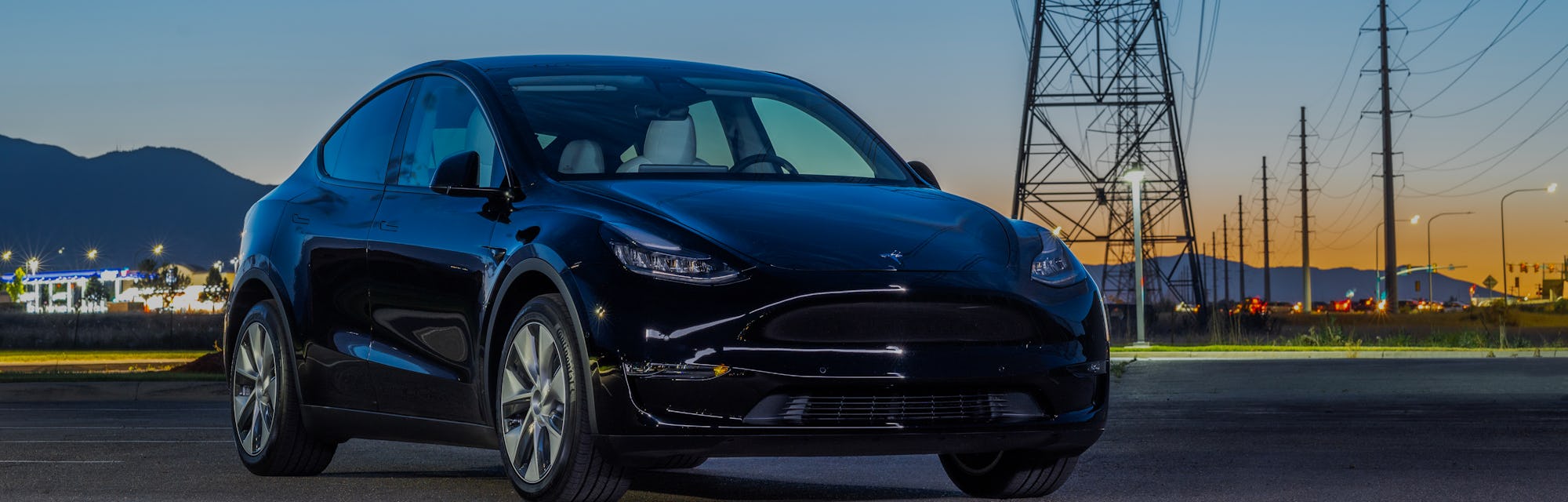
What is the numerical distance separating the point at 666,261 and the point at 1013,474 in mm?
1701

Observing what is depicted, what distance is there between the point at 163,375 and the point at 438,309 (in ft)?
51.5

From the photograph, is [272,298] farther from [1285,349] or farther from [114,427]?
[1285,349]

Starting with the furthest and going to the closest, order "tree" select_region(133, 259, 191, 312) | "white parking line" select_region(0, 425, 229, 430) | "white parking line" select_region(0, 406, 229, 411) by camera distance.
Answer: "tree" select_region(133, 259, 191, 312)
"white parking line" select_region(0, 406, 229, 411)
"white parking line" select_region(0, 425, 229, 430)

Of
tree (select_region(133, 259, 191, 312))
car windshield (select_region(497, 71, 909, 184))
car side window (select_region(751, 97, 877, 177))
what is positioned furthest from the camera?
tree (select_region(133, 259, 191, 312))

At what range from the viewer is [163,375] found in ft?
68.4

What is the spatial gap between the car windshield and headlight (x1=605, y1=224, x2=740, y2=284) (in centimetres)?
81

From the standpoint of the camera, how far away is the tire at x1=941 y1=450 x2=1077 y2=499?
6242 mm

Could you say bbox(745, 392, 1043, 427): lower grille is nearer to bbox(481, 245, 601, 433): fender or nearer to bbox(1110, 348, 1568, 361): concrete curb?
bbox(481, 245, 601, 433): fender

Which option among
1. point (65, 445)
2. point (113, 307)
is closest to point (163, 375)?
point (65, 445)

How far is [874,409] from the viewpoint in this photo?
210 inches

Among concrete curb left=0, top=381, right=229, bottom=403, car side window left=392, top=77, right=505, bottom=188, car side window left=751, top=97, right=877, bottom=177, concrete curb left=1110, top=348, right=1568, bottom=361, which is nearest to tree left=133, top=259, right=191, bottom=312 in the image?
concrete curb left=1110, top=348, right=1568, bottom=361

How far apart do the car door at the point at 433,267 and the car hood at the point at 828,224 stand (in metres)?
0.49

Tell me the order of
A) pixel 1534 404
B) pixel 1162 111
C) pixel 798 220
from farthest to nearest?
pixel 1162 111, pixel 1534 404, pixel 798 220

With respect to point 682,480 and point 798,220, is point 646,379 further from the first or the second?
point 682,480
